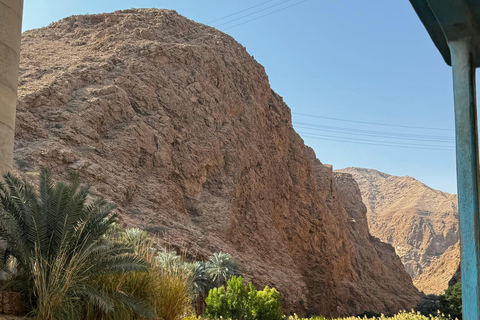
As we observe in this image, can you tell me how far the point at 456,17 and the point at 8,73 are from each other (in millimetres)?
8847

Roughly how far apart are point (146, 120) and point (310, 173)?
20.3 meters

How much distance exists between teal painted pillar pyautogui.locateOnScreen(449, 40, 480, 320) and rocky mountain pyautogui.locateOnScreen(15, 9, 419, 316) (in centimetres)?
2694

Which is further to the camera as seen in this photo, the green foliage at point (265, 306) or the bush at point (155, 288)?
the green foliage at point (265, 306)

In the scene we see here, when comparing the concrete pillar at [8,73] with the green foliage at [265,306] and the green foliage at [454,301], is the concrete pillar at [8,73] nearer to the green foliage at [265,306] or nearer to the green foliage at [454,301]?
the green foliage at [265,306]

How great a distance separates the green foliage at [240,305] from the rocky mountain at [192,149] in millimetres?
17400

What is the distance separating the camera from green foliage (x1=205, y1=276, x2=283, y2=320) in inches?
502

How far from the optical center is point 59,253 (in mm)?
8469

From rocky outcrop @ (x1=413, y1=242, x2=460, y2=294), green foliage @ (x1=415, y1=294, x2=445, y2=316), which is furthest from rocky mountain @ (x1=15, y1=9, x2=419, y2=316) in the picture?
green foliage @ (x1=415, y1=294, x2=445, y2=316)

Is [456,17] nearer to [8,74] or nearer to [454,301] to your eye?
[8,74]

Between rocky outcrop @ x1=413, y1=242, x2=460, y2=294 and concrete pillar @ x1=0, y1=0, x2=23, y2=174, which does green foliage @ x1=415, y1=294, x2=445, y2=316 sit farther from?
rocky outcrop @ x1=413, y1=242, x2=460, y2=294

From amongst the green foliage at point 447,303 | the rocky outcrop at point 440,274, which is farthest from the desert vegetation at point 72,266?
the rocky outcrop at point 440,274

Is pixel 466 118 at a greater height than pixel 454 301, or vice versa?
pixel 466 118

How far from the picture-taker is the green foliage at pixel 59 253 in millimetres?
8125

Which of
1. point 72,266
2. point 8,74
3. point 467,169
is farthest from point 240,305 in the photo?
point 467,169
